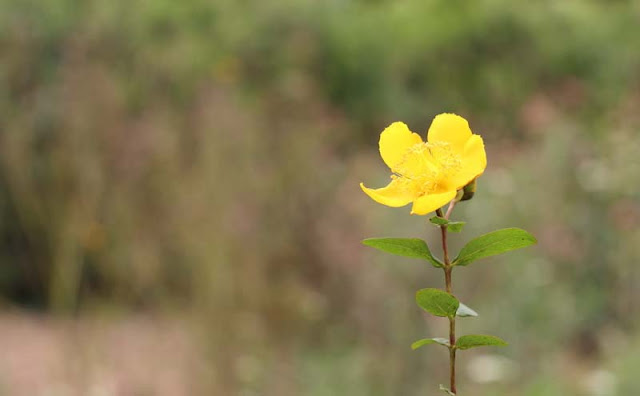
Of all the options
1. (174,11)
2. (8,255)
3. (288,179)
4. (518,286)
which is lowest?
(8,255)

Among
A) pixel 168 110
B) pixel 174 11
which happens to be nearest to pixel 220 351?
pixel 168 110

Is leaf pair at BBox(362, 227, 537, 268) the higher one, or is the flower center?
the flower center

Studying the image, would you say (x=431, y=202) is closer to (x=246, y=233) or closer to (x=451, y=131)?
(x=451, y=131)

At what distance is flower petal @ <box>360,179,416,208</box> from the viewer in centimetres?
52

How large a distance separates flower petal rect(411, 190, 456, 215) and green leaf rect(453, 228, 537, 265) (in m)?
0.04

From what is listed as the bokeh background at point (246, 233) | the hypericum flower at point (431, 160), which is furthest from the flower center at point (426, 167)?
the bokeh background at point (246, 233)

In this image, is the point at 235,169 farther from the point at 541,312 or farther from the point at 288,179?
the point at 541,312

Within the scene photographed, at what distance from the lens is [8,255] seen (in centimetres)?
502

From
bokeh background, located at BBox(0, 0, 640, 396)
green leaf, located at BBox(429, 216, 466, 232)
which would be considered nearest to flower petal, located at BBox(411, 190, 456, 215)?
green leaf, located at BBox(429, 216, 466, 232)

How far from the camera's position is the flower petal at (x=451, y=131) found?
1.79 feet

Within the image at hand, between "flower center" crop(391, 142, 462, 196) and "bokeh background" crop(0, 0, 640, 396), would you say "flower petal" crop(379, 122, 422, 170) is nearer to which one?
"flower center" crop(391, 142, 462, 196)

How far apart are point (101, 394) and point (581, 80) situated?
5698 mm

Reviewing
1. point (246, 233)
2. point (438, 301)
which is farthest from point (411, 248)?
point (246, 233)

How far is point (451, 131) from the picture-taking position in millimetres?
556
